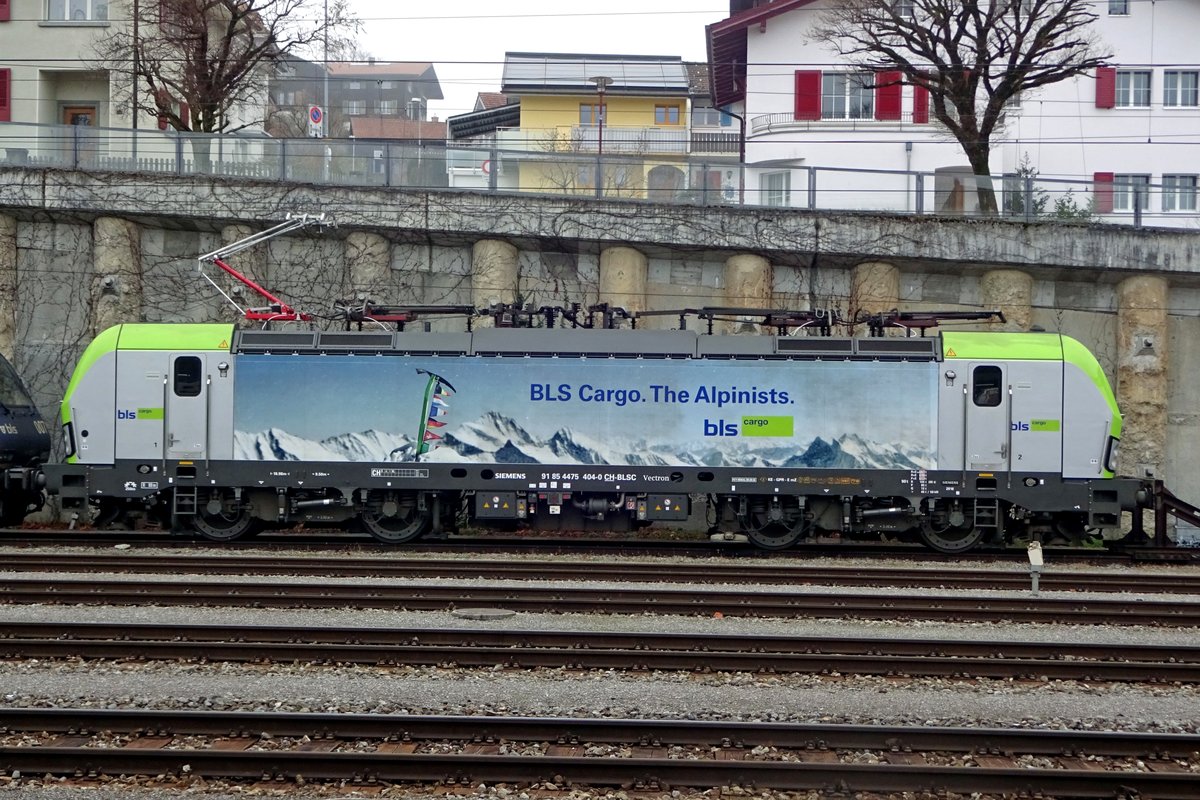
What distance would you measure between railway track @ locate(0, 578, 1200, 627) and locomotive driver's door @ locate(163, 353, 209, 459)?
4.49 m

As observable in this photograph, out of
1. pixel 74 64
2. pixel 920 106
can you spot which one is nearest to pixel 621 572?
pixel 920 106

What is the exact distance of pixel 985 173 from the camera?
28.0 m

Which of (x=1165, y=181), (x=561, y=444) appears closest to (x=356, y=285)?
(x=561, y=444)

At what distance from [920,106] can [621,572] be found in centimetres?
2687

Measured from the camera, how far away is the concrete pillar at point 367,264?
82.8 ft

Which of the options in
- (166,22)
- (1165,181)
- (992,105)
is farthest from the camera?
(1165,181)

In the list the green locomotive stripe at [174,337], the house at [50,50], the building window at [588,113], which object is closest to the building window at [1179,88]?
the building window at [588,113]

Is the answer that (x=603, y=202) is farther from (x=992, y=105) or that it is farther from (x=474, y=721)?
(x=474, y=721)

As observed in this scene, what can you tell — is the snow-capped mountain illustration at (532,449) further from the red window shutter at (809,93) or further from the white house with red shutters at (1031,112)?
the red window shutter at (809,93)

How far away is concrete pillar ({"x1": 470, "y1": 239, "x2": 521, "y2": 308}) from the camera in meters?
25.2

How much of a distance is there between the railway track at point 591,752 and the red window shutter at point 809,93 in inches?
1279

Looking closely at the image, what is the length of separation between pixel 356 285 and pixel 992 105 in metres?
15.2

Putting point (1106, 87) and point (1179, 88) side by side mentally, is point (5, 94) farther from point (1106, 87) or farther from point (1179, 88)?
point (1179, 88)

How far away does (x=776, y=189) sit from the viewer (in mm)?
25141
